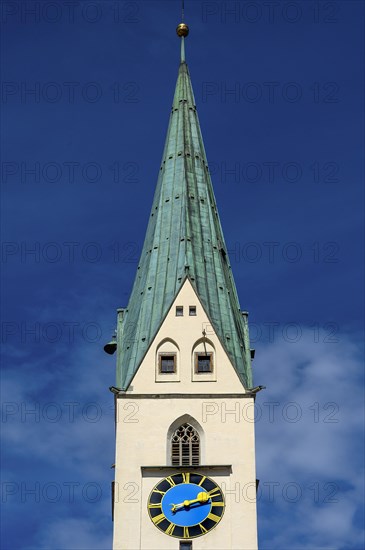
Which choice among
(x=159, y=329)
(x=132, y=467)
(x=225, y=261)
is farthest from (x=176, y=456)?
(x=225, y=261)

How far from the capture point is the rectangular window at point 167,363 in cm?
4825

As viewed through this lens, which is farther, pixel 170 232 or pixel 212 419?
pixel 170 232

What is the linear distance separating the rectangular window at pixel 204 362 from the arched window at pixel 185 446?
212 centimetres

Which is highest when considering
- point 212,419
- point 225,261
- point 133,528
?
point 225,261

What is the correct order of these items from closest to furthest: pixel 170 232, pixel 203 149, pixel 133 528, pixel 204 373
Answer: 1. pixel 133 528
2. pixel 204 373
3. pixel 170 232
4. pixel 203 149

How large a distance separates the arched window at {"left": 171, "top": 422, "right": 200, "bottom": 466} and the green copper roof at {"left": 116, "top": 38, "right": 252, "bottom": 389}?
2.38m

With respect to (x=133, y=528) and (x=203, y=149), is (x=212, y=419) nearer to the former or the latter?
(x=133, y=528)

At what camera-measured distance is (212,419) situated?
154 feet

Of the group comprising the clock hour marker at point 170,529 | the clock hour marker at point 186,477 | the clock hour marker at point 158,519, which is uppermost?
the clock hour marker at point 186,477

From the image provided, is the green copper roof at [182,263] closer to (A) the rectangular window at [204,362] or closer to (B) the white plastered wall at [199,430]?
(B) the white plastered wall at [199,430]

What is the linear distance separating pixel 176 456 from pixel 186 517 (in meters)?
2.30

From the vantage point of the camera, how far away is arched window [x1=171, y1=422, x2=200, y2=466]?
46.2m

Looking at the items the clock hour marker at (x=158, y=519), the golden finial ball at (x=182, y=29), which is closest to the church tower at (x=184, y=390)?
the clock hour marker at (x=158, y=519)

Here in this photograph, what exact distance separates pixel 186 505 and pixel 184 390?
13.6 feet
